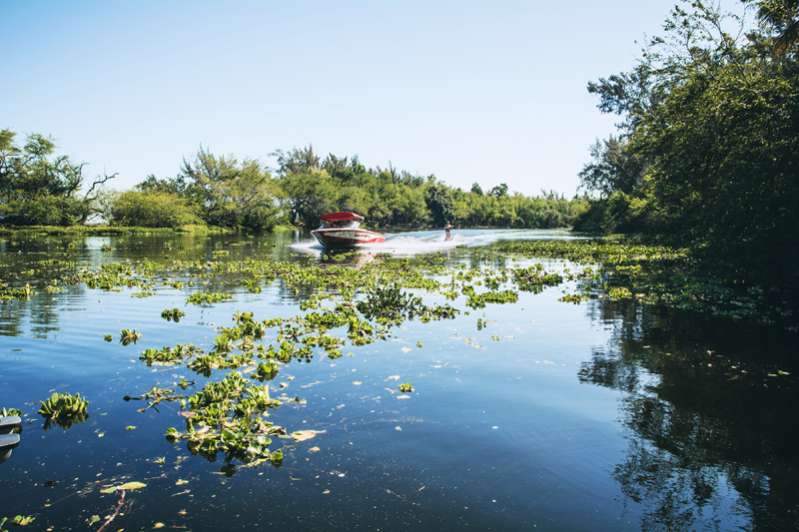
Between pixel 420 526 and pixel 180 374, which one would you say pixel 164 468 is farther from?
pixel 180 374

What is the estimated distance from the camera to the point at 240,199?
300 feet

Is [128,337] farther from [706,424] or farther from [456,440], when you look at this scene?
[706,424]

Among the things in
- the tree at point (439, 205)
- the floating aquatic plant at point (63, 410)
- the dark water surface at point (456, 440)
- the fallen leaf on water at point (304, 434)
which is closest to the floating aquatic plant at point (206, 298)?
the dark water surface at point (456, 440)

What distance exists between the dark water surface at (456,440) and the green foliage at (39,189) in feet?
217

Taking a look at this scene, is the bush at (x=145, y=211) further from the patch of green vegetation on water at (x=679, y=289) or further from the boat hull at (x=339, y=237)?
the patch of green vegetation on water at (x=679, y=289)

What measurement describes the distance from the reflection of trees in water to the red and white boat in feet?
117

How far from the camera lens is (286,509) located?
5.80 m

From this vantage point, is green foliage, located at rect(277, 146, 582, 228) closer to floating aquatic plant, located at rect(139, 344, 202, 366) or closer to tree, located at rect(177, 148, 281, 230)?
tree, located at rect(177, 148, 281, 230)

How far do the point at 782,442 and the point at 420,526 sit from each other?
5.75m

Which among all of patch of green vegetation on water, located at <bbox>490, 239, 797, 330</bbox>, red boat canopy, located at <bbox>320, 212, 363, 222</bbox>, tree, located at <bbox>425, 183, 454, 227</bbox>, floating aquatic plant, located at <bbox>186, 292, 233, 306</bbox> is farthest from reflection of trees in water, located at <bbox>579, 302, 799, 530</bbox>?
tree, located at <bbox>425, 183, 454, 227</bbox>

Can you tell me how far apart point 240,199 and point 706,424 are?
295 ft

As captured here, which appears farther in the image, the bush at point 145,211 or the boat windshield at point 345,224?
the bush at point 145,211

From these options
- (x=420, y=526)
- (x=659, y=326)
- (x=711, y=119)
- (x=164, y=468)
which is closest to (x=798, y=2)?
(x=711, y=119)

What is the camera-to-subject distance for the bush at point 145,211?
7862cm
